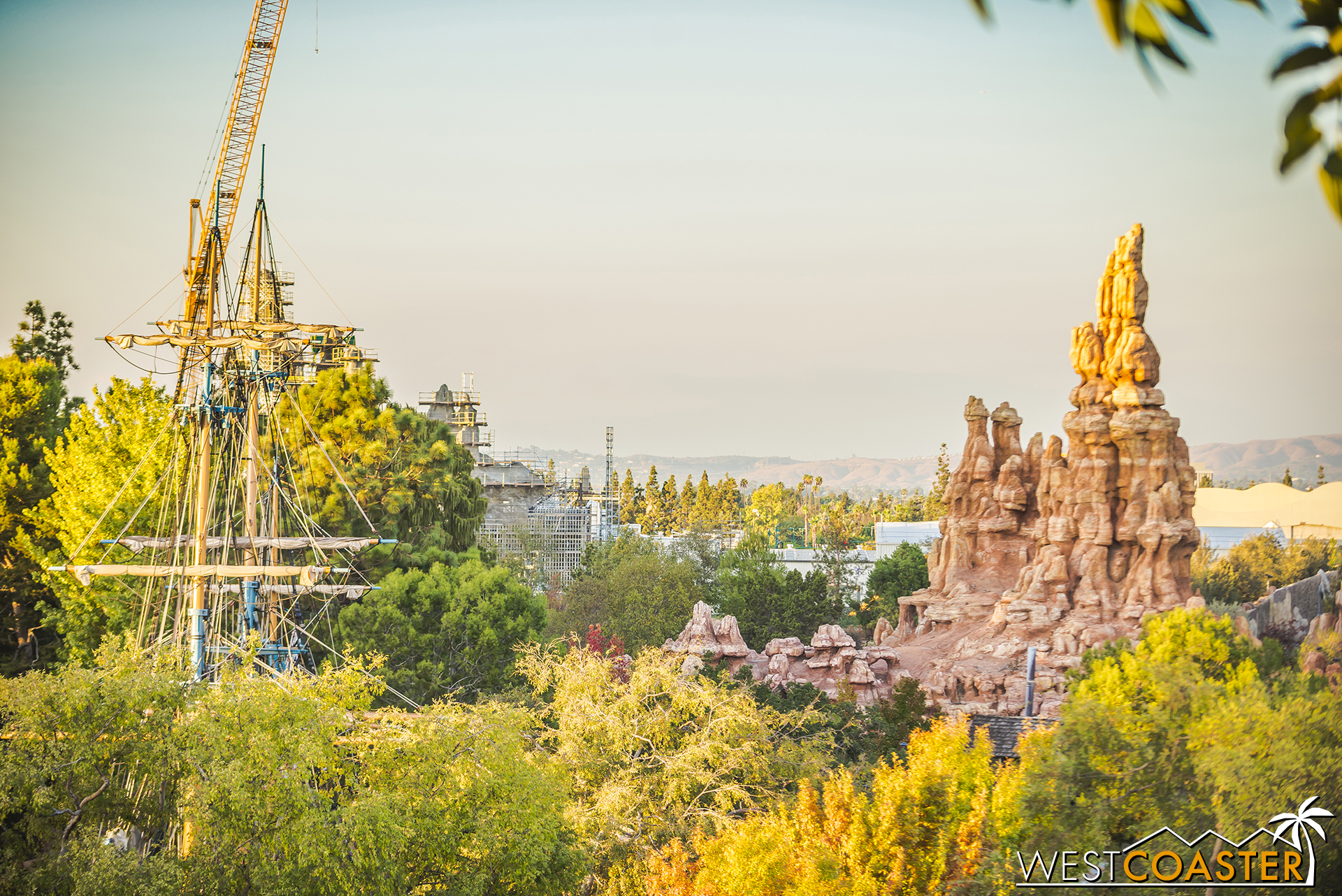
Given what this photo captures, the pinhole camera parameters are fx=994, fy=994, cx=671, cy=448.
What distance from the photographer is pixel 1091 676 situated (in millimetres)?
24141

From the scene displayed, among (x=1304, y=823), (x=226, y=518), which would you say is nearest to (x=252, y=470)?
(x=226, y=518)

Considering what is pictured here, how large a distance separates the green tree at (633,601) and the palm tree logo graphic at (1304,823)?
2562 centimetres

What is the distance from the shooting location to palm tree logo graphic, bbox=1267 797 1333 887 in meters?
11.8

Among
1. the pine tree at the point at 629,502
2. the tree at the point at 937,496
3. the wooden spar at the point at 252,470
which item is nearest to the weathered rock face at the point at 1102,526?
the wooden spar at the point at 252,470

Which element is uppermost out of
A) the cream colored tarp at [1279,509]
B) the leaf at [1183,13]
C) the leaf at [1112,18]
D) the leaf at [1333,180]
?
the leaf at [1183,13]

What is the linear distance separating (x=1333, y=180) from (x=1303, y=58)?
28cm

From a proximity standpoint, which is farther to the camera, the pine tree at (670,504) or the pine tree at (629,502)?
the pine tree at (629,502)

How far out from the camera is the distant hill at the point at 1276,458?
35809 mm

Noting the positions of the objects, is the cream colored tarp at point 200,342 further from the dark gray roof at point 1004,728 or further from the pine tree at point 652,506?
the pine tree at point 652,506

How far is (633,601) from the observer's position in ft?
131

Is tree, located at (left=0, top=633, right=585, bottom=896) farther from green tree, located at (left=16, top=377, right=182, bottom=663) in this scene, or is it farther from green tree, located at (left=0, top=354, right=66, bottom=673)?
green tree, located at (left=0, top=354, right=66, bottom=673)

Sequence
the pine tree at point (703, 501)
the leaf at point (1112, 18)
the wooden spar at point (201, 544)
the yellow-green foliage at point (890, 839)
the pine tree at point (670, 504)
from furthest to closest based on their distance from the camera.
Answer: the pine tree at point (670, 504), the pine tree at point (703, 501), the wooden spar at point (201, 544), the yellow-green foliage at point (890, 839), the leaf at point (1112, 18)

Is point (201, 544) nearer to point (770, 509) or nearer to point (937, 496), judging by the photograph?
point (937, 496)

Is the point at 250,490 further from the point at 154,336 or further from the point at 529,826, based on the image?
the point at 529,826
